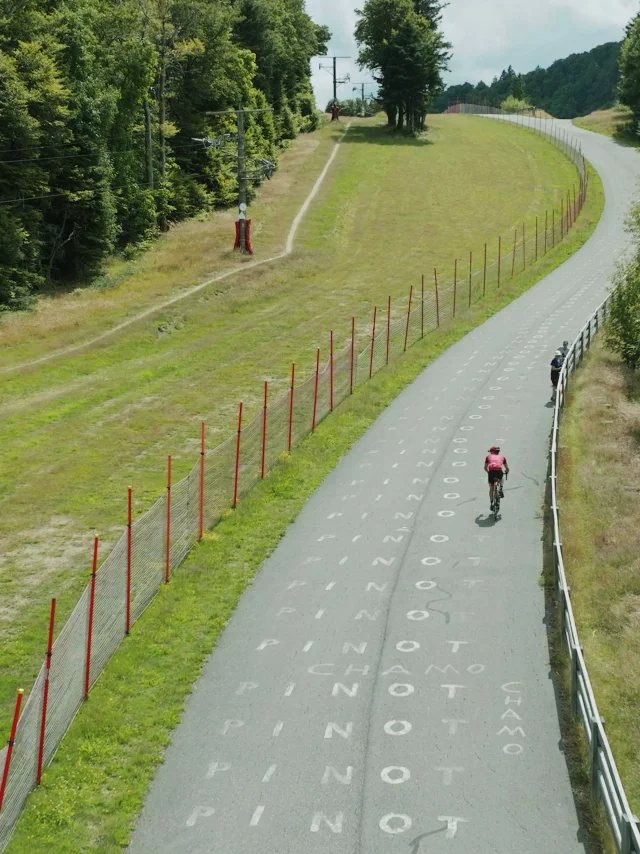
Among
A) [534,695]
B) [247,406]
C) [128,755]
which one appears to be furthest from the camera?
[247,406]

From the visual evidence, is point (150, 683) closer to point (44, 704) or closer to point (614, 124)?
point (44, 704)

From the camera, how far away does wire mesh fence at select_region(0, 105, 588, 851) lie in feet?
43.8

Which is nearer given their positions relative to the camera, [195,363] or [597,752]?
[597,752]

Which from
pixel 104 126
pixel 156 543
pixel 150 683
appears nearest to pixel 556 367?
pixel 156 543

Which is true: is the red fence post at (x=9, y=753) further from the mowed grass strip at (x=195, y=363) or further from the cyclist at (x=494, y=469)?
the cyclist at (x=494, y=469)

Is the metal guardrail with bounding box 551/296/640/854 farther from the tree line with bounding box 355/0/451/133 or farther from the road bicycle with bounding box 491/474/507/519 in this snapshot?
the tree line with bounding box 355/0/451/133

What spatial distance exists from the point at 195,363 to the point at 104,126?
21589 mm

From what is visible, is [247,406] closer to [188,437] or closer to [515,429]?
[188,437]

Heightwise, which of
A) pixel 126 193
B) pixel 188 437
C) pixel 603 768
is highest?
pixel 126 193

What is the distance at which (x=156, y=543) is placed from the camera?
1983 cm

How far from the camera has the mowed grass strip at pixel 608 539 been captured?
1459cm

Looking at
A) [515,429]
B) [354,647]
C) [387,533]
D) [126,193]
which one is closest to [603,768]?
[354,647]

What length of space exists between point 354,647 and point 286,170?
72746 millimetres

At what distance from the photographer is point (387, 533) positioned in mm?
22750
